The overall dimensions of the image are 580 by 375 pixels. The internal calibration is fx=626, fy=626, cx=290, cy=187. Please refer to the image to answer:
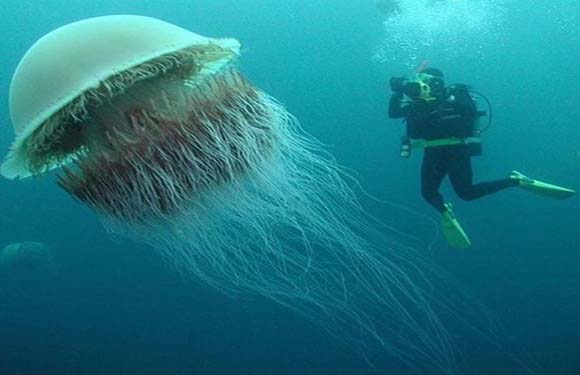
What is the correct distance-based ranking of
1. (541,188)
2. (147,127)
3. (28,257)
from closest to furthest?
(147,127)
(541,188)
(28,257)

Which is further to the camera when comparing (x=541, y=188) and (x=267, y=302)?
(x=267, y=302)

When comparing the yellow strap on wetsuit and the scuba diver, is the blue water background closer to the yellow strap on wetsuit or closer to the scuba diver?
the scuba diver

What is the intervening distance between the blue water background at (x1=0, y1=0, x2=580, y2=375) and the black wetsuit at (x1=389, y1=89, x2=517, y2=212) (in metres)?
15.4

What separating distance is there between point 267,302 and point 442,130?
18.6m

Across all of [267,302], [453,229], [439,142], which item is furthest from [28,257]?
[439,142]

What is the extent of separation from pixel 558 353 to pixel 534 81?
15.4m

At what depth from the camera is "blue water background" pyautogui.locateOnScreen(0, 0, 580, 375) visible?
76.7 ft

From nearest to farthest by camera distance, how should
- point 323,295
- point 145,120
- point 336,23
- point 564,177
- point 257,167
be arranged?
point 145,120, point 257,167, point 323,295, point 564,177, point 336,23

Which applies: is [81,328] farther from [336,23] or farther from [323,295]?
[323,295]

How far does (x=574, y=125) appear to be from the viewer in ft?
98.6

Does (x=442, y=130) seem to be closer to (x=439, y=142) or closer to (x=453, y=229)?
(x=439, y=142)

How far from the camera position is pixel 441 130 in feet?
24.2

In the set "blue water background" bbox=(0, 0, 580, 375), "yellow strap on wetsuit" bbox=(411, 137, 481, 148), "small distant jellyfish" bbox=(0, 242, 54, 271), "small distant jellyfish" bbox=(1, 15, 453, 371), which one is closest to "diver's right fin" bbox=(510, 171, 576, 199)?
"yellow strap on wetsuit" bbox=(411, 137, 481, 148)

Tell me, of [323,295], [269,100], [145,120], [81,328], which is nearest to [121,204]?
[145,120]
